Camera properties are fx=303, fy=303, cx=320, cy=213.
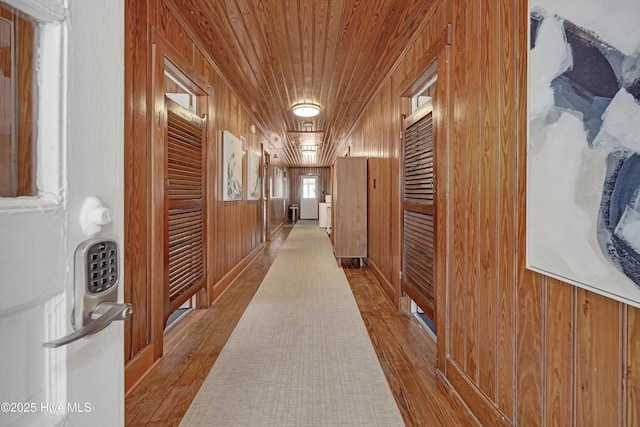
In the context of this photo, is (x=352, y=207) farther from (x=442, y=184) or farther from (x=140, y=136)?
(x=140, y=136)

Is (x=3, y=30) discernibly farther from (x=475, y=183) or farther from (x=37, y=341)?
(x=475, y=183)

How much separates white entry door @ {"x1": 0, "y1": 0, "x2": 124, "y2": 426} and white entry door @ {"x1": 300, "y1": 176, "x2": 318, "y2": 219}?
46.0ft

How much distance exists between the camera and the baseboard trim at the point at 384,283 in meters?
3.15

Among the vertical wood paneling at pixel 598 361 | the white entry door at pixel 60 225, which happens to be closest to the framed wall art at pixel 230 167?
the white entry door at pixel 60 225

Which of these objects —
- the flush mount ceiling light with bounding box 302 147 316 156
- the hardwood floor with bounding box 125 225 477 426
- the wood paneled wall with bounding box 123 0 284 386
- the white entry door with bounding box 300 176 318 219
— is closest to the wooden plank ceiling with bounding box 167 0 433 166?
the wood paneled wall with bounding box 123 0 284 386

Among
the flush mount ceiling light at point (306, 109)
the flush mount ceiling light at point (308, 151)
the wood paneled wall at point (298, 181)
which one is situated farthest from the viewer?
the wood paneled wall at point (298, 181)

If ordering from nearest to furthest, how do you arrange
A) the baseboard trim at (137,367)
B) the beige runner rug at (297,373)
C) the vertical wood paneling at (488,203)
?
Result: the vertical wood paneling at (488,203) → the beige runner rug at (297,373) → the baseboard trim at (137,367)

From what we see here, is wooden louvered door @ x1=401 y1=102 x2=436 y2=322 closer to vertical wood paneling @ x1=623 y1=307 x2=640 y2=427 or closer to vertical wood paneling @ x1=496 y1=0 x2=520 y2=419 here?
vertical wood paneling @ x1=496 y1=0 x2=520 y2=419

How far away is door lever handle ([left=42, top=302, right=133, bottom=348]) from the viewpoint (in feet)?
1.42

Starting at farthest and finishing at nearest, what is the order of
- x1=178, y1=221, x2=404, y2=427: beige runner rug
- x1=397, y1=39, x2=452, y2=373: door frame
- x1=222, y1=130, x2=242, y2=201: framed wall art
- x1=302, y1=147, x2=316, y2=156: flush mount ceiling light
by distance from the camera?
x1=302, y1=147, x2=316, y2=156: flush mount ceiling light → x1=222, y1=130, x2=242, y2=201: framed wall art → x1=397, y1=39, x2=452, y2=373: door frame → x1=178, y1=221, x2=404, y2=427: beige runner rug

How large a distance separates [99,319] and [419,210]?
2.38 m

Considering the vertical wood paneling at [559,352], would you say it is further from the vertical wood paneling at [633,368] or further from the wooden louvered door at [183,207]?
the wooden louvered door at [183,207]

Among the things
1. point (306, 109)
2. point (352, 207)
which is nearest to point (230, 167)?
point (306, 109)

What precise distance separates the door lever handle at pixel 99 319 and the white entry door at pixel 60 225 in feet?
0.07
